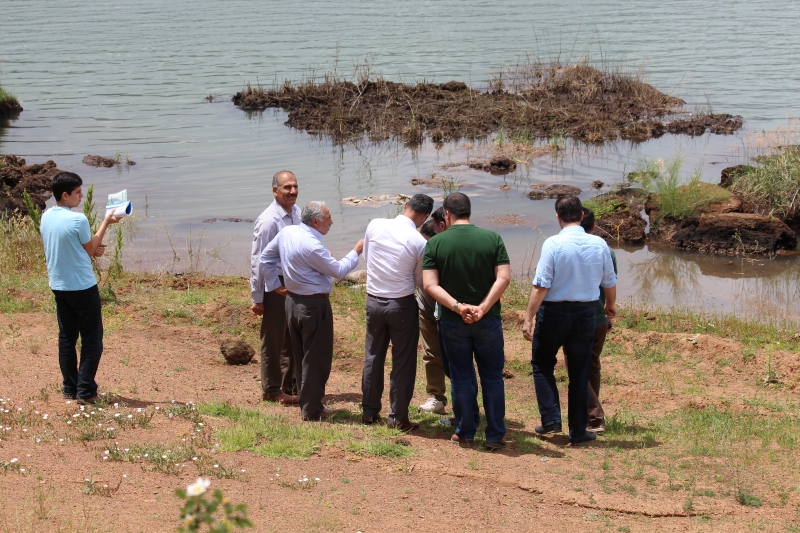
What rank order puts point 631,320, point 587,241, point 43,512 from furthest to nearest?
1. point 631,320
2. point 587,241
3. point 43,512

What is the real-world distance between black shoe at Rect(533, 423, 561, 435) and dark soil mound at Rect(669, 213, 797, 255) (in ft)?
30.2

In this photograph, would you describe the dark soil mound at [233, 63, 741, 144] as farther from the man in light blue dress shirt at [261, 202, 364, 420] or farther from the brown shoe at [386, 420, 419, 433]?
the brown shoe at [386, 420, 419, 433]

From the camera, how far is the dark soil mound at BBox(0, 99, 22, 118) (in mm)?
29250

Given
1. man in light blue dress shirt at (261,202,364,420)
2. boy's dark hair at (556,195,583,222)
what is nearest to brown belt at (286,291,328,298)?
man in light blue dress shirt at (261,202,364,420)

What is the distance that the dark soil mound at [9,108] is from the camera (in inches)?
1152

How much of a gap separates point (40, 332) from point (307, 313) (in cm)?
380

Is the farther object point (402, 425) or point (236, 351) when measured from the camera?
point (236, 351)

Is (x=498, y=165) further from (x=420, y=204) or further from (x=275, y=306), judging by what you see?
(x=420, y=204)

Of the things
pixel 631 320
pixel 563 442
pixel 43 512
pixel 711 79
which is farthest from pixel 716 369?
pixel 711 79

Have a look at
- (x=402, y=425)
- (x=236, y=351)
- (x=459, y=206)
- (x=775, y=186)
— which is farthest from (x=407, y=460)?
(x=775, y=186)

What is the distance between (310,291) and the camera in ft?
23.0

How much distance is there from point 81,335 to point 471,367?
319cm

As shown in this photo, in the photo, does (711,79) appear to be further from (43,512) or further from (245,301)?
(43,512)

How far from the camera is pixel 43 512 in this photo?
4.77 meters
